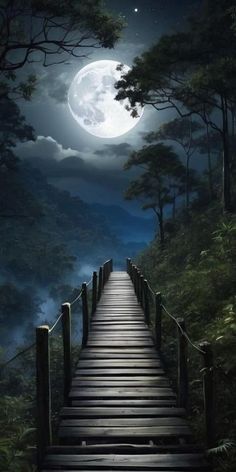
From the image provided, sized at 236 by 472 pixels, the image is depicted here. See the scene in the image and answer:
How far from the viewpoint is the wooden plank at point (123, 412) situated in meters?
6.73

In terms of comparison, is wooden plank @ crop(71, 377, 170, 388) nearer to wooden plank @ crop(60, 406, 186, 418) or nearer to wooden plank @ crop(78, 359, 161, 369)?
wooden plank @ crop(78, 359, 161, 369)

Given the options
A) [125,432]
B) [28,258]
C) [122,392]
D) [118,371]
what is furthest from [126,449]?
[28,258]

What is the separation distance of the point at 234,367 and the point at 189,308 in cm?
445

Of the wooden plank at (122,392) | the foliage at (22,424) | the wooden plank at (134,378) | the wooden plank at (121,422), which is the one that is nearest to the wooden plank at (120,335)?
the foliage at (22,424)

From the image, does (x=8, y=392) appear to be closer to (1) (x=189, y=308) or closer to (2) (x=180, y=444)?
(1) (x=189, y=308)

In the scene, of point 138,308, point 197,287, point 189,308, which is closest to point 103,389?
point 189,308

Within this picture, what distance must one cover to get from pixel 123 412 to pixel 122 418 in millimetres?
174

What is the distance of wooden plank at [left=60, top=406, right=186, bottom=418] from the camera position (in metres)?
6.73

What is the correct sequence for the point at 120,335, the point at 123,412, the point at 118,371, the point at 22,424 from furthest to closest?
the point at 120,335, the point at 22,424, the point at 118,371, the point at 123,412

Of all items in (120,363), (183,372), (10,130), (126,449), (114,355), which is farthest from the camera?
(10,130)

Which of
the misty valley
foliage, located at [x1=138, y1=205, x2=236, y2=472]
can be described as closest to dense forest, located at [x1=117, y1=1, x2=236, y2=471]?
foliage, located at [x1=138, y1=205, x2=236, y2=472]

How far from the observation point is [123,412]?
6.82 meters

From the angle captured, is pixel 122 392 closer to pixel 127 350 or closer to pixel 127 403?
pixel 127 403

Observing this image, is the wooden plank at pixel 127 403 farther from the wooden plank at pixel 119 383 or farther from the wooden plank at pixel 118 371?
the wooden plank at pixel 118 371
